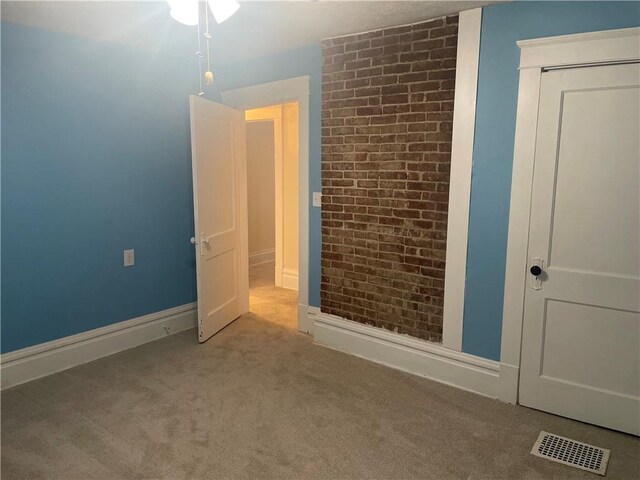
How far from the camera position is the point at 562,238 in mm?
2375

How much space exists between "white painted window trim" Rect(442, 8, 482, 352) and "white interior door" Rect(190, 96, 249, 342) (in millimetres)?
1836

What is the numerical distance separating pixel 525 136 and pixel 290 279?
130 inches

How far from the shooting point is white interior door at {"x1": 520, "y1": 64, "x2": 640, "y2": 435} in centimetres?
218

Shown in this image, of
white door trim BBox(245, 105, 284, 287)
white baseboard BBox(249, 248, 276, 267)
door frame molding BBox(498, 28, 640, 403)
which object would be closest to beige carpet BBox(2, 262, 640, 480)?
door frame molding BBox(498, 28, 640, 403)

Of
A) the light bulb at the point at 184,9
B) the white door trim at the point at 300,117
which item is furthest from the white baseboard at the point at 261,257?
the light bulb at the point at 184,9

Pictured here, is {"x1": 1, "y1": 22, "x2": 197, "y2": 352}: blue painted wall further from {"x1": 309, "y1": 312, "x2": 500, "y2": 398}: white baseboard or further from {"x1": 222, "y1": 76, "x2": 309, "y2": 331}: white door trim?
{"x1": 309, "y1": 312, "x2": 500, "y2": 398}: white baseboard

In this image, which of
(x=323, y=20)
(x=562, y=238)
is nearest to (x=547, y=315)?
(x=562, y=238)

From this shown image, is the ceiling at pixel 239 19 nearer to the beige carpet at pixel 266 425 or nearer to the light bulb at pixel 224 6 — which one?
the light bulb at pixel 224 6

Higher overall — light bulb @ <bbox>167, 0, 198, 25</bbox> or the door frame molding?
light bulb @ <bbox>167, 0, 198, 25</bbox>

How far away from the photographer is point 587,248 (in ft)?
7.59

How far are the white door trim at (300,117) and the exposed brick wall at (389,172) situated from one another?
0.71 ft

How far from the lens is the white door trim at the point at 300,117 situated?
340 cm

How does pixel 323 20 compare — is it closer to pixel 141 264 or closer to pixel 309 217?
pixel 309 217

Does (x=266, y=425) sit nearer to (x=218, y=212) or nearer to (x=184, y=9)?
(x=218, y=212)
